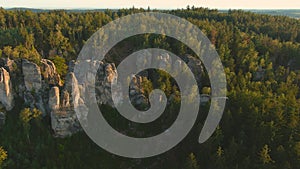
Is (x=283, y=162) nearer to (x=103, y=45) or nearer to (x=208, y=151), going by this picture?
(x=208, y=151)

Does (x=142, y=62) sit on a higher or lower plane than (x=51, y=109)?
higher

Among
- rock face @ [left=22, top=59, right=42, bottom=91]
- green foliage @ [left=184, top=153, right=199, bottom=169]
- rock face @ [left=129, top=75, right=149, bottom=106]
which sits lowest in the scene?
green foliage @ [left=184, top=153, right=199, bottom=169]

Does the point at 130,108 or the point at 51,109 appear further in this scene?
the point at 130,108

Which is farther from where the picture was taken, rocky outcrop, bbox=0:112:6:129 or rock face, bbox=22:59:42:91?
rock face, bbox=22:59:42:91

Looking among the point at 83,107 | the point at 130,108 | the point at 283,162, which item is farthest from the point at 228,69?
the point at 83,107

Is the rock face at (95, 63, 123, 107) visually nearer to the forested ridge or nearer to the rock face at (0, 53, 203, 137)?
the rock face at (0, 53, 203, 137)

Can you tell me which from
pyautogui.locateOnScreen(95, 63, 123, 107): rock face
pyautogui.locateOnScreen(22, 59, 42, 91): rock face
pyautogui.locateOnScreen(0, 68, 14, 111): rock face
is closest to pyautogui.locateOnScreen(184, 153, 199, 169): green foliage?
pyautogui.locateOnScreen(95, 63, 123, 107): rock face

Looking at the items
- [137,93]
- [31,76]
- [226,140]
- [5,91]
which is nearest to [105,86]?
A: [137,93]

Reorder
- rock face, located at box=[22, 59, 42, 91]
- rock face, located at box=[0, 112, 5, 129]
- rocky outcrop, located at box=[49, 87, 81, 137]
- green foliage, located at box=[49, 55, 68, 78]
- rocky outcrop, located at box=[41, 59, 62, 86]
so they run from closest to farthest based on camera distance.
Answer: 1. rocky outcrop, located at box=[49, 87, 81, 137]
2. rock face, located at box=[0, 112, 5, 129]
3. rock face, located at box=[22, 59, 42, 91]
4. rocky outcrop, located at box=[41, 59, 62, 86]
5. green foliage, located at box=[49, 55, 68, 78]
